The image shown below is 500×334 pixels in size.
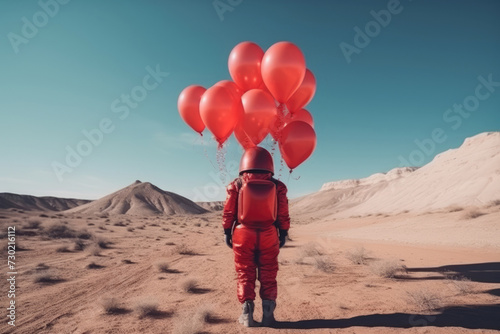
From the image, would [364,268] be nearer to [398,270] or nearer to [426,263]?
[398,270]

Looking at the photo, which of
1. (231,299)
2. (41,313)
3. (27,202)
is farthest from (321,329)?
(27,202)

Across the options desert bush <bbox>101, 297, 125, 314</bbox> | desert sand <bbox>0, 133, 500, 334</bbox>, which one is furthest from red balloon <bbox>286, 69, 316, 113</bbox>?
desert bush <bbox>101, 297, 125, 314</bbox>

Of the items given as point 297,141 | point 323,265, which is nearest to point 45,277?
point 297,141

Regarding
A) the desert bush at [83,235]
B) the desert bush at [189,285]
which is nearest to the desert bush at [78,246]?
the desert bush at [83,235]

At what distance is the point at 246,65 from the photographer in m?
5.71

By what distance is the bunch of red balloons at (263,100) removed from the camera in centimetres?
509

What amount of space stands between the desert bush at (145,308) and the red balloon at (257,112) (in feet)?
12.8

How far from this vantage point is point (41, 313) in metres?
4.61

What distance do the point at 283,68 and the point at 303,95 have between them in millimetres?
1244

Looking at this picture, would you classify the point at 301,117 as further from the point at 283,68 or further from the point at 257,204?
the point at 257,204

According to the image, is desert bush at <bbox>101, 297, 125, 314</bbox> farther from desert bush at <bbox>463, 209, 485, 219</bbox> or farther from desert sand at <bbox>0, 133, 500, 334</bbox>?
desert bush at <bbox>463, 209, 485, 219</bbox>

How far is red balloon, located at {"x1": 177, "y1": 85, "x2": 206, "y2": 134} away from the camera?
20.0ft

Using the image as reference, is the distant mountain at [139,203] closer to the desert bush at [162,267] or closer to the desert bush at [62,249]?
the desert bush at [62,249]

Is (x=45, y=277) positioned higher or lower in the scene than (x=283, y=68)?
lower
